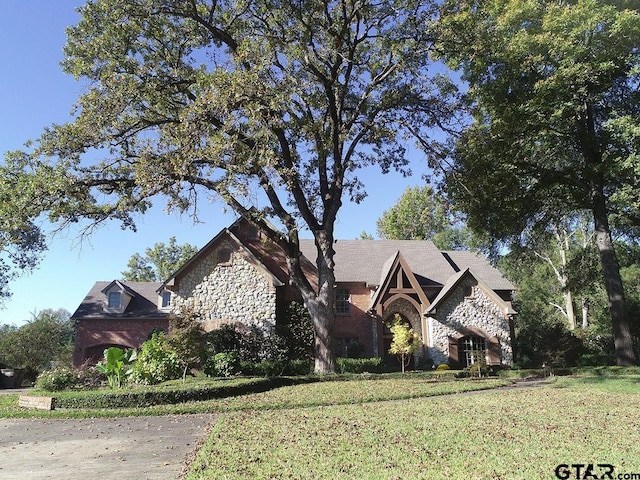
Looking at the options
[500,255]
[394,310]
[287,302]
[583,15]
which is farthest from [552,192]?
[287,302]

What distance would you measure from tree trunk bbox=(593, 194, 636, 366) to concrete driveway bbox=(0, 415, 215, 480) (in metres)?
18.1

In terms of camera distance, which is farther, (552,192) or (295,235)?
(552,192)

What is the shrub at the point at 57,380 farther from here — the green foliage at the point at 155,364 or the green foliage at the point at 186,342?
the green foliage at the point at 186,342

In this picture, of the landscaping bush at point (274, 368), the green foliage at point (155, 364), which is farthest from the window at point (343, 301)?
the green foliage at point (155, 364)

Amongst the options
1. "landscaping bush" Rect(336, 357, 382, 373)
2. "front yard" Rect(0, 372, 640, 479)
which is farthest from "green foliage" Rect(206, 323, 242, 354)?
"front yard" Rect(0, 372, 640, 479)

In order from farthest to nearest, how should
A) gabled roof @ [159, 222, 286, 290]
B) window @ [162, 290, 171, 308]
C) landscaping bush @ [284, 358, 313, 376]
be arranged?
window @ [162, 290, 171, 308], gabled roof @ [159, 222, 286, 290], landscaping bush @ [284, 358, 313, 376]

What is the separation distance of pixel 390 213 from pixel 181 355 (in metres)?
37.9

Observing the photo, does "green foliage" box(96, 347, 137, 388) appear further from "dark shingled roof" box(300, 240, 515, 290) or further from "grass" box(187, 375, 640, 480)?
"dark shingled roof" box(300, 240, 515, 290)

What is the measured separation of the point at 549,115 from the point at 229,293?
1830 cm

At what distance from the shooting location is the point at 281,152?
2166 centimetres

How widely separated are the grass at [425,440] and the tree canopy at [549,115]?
11146 millimetres

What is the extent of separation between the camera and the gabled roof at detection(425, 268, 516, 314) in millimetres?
28812

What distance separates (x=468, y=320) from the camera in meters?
29.2

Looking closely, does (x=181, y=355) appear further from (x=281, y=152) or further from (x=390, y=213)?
(x=390, y=213)
